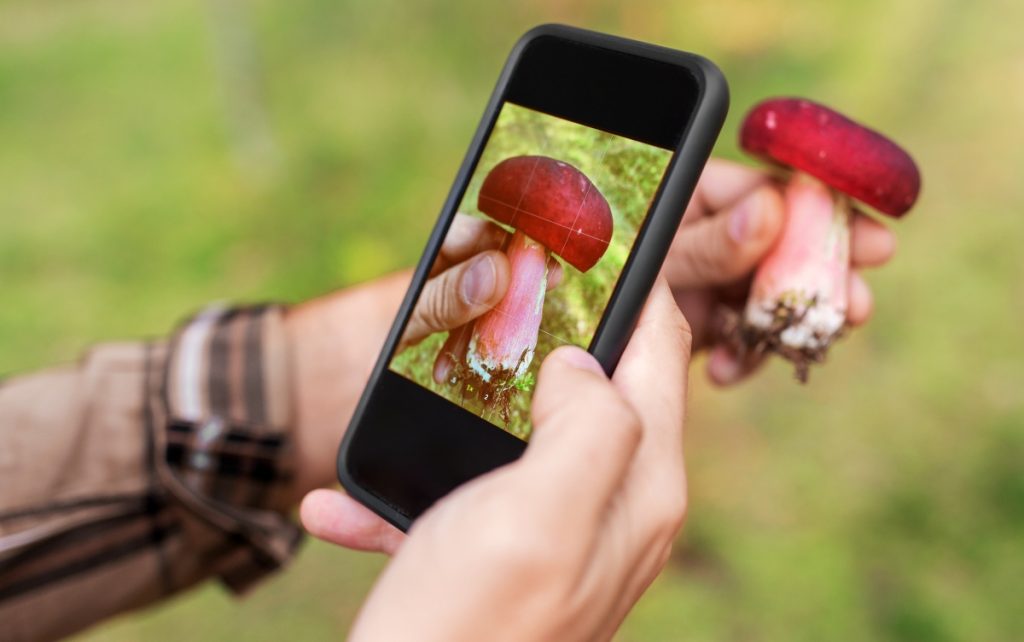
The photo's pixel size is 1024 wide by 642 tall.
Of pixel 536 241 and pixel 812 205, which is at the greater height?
pixel 812 205

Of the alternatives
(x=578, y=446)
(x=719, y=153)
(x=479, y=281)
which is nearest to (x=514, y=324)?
(x=479, y=281)

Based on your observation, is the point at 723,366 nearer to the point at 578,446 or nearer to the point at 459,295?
the point at 459,295

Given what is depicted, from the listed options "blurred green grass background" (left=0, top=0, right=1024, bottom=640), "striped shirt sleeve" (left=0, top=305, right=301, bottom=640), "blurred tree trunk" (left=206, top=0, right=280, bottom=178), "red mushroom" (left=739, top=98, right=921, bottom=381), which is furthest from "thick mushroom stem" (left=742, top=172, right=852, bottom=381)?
"blurred tree trunk" (left=206, top=0, right=280, bottom=178)

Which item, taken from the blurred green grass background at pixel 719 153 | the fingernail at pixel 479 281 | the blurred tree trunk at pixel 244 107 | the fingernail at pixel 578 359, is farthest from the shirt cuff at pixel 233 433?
the blurred tree trunk at pixel 244 107

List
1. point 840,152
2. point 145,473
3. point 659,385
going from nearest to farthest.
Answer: point 659,385
point 840,152
point 145,473

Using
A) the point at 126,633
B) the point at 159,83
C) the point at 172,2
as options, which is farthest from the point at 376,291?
the point at 172,2

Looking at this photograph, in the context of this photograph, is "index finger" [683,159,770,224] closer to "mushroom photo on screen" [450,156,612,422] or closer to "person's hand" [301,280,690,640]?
"mushroom photo on screen" [450,156,612,422]

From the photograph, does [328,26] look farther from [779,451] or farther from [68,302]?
[779,451]
